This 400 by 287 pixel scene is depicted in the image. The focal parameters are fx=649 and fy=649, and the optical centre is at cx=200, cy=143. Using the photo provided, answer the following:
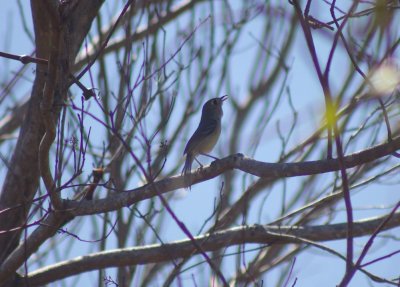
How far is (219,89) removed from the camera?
27.2 feet

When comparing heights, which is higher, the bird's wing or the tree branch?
the bird's wing

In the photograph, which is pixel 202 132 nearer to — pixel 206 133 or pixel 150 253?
pixel 206 133

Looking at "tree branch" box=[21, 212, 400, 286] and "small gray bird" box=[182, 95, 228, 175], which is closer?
"tree branch" box=[21, 212, 400, 286]

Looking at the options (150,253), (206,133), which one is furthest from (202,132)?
(150,253)

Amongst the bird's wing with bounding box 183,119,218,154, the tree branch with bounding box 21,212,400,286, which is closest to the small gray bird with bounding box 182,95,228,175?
the bird's wing with bounding box 183,119,218,154

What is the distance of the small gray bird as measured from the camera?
6.99 metres

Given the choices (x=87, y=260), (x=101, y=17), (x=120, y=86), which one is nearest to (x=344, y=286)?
(x=87, y=260)

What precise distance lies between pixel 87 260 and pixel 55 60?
2.22m

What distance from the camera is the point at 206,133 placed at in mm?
7461

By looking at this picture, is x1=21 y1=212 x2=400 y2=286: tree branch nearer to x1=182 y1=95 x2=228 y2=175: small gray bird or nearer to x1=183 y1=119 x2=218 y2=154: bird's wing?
x1=182 y1=95 x2=228 y2=175: small gray bird

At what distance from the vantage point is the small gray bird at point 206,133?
6.99m

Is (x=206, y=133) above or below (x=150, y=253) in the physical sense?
above

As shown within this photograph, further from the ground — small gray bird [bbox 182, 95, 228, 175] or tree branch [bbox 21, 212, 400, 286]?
small gray bird [bbox 182, 95, 228, 175]

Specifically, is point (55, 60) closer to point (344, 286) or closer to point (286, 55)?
point (344, 286)
